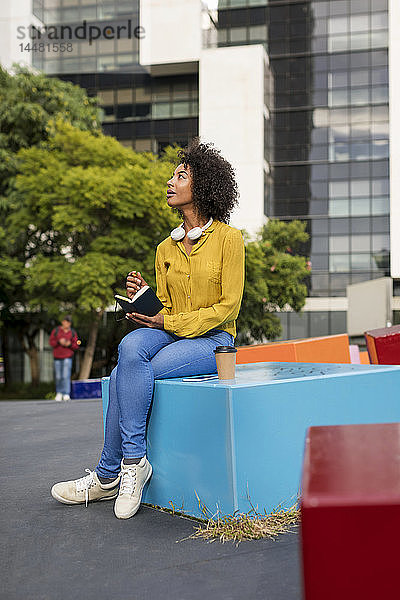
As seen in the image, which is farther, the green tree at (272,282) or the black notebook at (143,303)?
the green tree at (272,282)

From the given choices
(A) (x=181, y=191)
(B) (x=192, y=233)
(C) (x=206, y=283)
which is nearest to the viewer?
(C) (x=206, y=283)

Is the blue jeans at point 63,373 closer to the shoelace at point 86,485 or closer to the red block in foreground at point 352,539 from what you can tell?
the shoelace at point 86,485

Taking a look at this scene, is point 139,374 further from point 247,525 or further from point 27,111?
point 27,111

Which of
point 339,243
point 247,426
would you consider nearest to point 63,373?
point 247,426

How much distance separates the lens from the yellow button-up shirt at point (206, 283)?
4035 millimetres

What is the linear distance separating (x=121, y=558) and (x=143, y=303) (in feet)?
4.60

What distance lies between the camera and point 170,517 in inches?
144

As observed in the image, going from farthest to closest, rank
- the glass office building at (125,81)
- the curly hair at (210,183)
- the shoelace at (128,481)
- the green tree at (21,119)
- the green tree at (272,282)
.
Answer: the glass office building at (125,81)
the green tree at (272,282)
the green tree at (21,119)
the curly hair at (210,183)
the shoelace at (128,481)

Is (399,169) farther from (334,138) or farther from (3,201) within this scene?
(3,201)

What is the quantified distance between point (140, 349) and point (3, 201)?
69.4 ft

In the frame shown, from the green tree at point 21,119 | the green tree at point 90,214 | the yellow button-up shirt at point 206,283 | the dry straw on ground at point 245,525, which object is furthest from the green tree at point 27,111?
the dry straw on ground at point 245,525

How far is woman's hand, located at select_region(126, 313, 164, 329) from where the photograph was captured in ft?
13.1

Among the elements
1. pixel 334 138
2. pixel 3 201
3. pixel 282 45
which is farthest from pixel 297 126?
pixel 3 201

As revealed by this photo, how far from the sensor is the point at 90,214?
20.8 meters
